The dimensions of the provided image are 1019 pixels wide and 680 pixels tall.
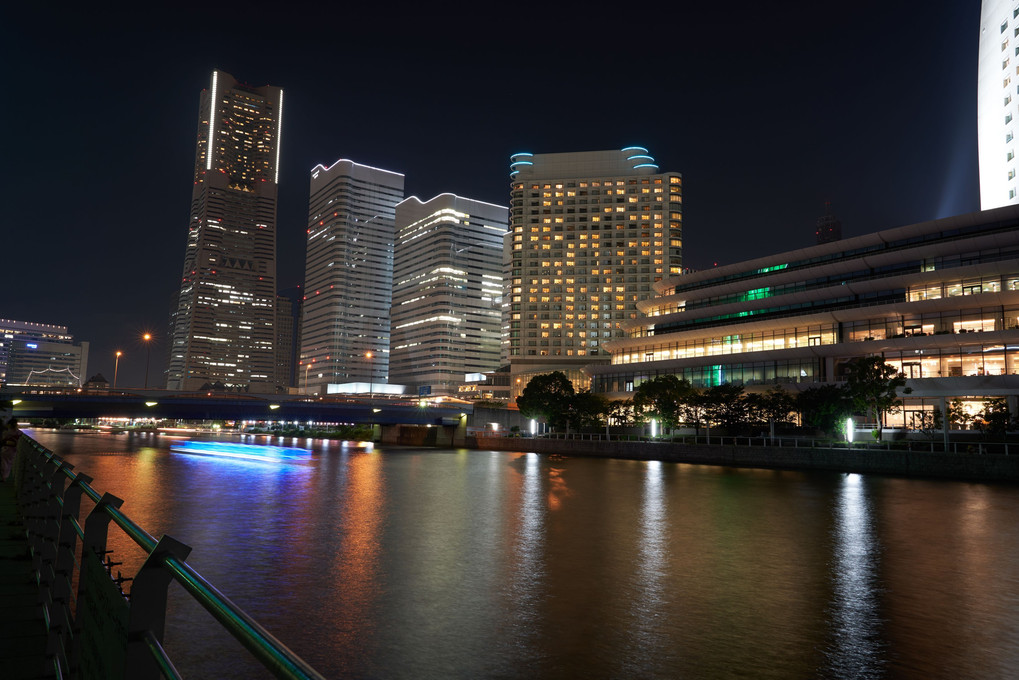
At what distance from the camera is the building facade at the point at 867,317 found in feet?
267

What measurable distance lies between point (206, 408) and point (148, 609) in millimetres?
97657

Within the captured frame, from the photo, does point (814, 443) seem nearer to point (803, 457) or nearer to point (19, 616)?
point (803, 457)

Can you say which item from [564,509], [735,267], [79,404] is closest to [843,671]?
[564,509]

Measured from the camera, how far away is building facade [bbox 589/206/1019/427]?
8138 centimetres

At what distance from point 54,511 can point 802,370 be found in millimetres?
102227

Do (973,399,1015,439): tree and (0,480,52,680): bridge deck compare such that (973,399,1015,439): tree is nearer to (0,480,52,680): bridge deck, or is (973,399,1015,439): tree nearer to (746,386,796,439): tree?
(746,386,796,439): tree

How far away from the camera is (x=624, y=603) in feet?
47.4

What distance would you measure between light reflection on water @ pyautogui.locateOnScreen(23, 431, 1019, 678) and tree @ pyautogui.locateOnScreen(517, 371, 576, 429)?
69.7m

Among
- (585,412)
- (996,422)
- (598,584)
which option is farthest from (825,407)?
(598,584)

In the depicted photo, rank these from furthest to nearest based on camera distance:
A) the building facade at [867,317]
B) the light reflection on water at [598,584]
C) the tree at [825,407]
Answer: the building facade at [867,317] < the tree at [825,407] < the light reflection on water at [598,584]

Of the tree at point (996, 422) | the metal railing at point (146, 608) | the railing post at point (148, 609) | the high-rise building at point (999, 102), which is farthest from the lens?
the high-rise building at point (999, 102)

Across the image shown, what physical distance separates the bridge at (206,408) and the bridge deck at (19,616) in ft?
219

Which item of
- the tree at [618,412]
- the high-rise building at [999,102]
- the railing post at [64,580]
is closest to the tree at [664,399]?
the tree at [618,412]

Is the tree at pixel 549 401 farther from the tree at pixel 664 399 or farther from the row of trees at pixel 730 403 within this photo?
the tree at pixel 664 399
